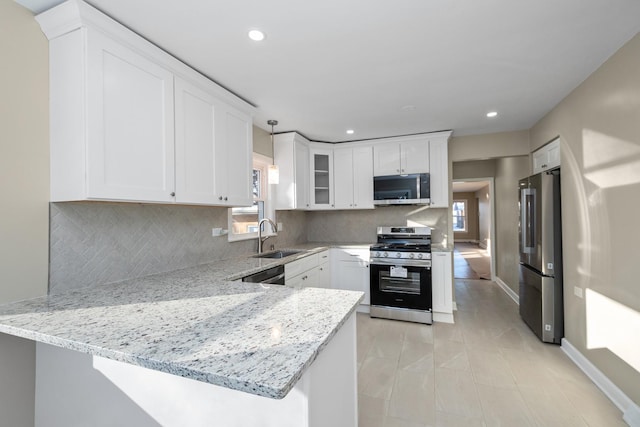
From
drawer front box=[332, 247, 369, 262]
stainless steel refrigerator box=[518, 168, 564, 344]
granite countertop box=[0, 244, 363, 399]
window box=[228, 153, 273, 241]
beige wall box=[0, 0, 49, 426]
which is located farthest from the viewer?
drawer front box=[332, 247, 369, 262]

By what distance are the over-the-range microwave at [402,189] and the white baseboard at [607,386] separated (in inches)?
79.9

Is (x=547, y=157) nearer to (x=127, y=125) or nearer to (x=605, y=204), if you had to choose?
(x=605, y=204)

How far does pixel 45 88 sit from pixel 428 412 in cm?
299

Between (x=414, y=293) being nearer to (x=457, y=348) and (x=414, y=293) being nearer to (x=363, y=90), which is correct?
(x=457, y=348)

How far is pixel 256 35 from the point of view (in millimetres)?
1701

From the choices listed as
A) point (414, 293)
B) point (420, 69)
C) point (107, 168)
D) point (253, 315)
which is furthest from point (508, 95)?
point (107, 168)

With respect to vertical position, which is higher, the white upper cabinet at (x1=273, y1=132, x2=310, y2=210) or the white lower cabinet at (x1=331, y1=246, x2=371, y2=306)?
the white upper cabinet at (x1=273, y1=132, x2=310, y2=210)

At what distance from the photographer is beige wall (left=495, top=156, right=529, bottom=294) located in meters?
4.33

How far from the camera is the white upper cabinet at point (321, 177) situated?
4152 mm

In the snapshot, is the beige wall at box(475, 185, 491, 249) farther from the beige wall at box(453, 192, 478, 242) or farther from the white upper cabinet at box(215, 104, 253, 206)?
the white upper cabinet at box(215, 104, 253, 206)

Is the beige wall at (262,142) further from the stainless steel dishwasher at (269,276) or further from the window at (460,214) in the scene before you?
the window at (460,214)

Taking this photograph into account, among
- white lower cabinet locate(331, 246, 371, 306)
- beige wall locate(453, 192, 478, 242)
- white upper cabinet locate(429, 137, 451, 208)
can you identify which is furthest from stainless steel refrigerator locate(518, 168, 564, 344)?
beige wall locate(453, 192, 478, 242)

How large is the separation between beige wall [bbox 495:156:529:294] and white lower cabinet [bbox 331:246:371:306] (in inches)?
95.5

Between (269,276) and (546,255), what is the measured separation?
2.71 metres
